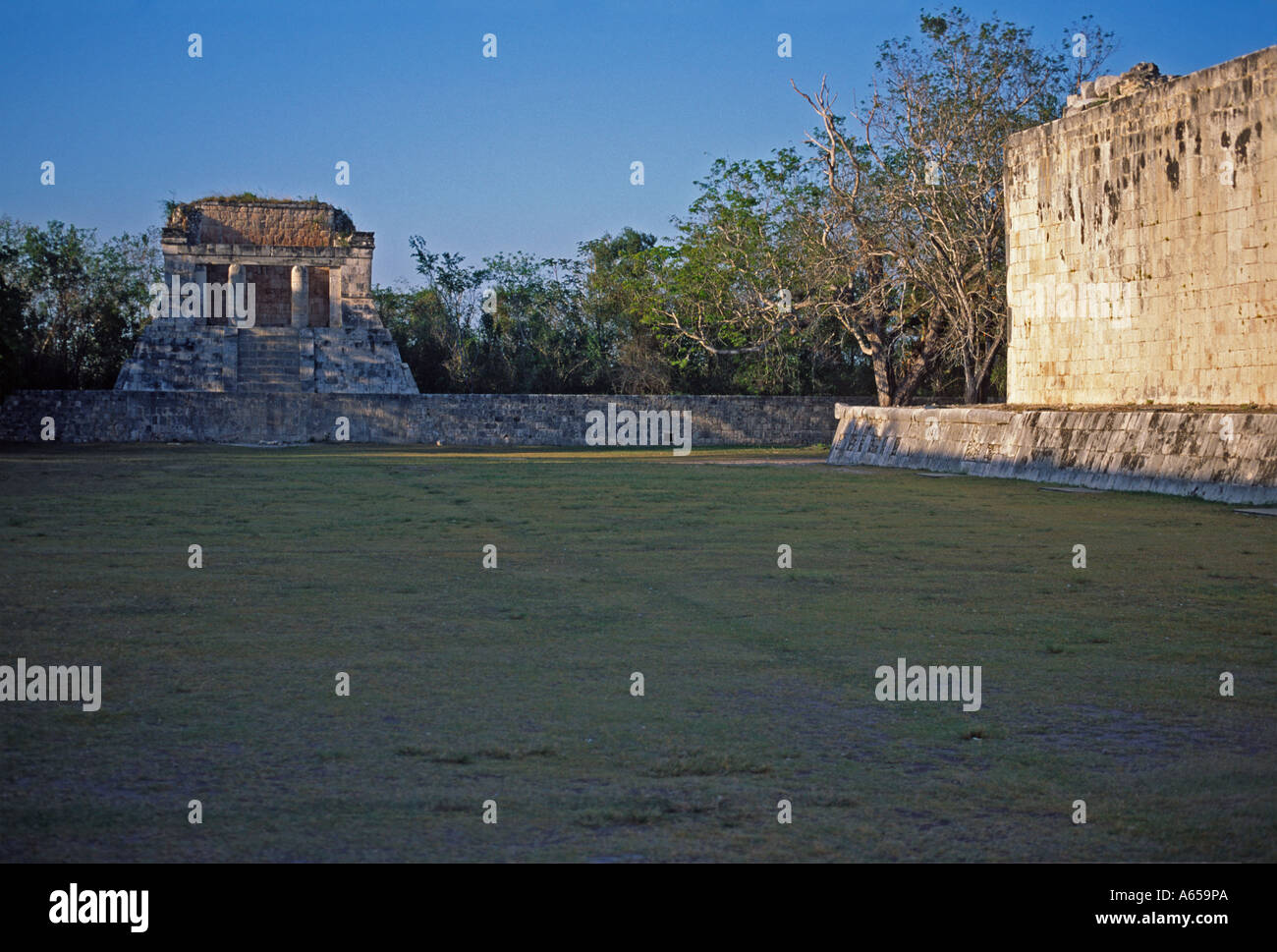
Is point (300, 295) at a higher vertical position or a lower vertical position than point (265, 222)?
lower

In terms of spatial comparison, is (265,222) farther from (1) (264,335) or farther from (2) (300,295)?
(1) (264,335)

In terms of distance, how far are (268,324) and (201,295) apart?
2.67 meters

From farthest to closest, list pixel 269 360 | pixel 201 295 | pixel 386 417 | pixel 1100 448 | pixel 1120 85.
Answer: pixel 201 295 < pixel 269 360 < pixel 386 417 < pixel 1120 85 < pixel 1100 448

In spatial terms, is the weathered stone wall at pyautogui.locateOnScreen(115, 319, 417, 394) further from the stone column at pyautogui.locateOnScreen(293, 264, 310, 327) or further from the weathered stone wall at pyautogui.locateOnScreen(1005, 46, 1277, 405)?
the weathered stone wall at pyautogui.locateOnScreen(1005, 46, 1277, 405)

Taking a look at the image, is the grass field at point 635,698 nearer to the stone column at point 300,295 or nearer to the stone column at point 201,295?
the stone column at point 201,295

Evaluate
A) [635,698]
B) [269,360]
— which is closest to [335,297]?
[269,360]

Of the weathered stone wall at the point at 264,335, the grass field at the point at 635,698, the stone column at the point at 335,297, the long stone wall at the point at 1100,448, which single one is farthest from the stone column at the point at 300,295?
the grass field at the point at 635,698

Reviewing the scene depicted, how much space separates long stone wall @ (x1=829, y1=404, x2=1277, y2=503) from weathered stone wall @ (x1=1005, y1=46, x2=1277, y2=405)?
35.4 inches

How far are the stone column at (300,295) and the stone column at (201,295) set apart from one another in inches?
112

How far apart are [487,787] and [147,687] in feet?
6.40

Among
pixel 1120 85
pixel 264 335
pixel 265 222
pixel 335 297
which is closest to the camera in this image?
pixel 1120 85

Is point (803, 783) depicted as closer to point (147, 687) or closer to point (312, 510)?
point (147, 687)

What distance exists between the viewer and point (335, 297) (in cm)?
4309

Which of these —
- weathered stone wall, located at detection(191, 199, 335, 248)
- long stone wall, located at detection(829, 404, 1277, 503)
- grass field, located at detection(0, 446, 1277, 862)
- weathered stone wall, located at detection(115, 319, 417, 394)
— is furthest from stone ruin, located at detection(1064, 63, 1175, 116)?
weathered stone wall, located at detection(191, 199, 335, 248)
